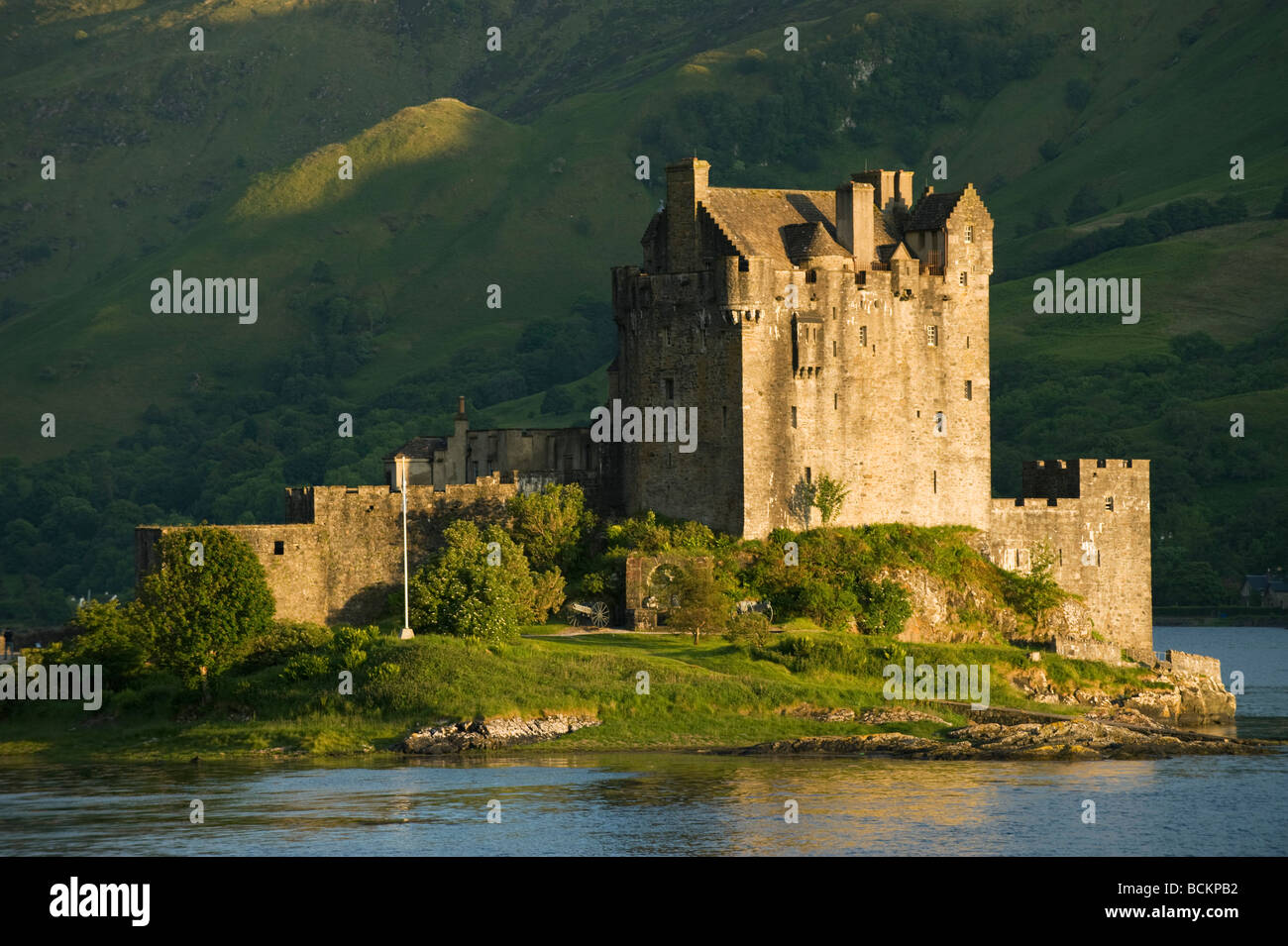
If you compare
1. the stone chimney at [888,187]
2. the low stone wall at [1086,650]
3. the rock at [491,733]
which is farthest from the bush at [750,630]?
the stone chimney at [888,187]

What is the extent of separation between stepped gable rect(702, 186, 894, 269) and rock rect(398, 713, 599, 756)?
68.4 feet

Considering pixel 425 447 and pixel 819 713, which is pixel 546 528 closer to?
pixel 425 447

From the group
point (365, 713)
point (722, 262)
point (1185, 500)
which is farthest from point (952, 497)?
point (1185, 500)

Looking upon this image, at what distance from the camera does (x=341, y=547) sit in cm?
7800

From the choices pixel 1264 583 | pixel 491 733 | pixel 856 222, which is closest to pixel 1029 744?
pixel 491 733

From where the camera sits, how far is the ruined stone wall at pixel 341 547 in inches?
3002

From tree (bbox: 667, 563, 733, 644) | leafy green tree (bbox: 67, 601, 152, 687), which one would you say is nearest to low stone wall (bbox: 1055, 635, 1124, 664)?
tree (bbox: 667, 563, 733, 644)

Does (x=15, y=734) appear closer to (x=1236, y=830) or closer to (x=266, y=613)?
(x=266, y=613)

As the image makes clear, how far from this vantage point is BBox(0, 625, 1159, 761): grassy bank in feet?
226

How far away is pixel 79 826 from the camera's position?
55312mm

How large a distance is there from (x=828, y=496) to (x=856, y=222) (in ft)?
35.5

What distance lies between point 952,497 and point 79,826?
42256 mm

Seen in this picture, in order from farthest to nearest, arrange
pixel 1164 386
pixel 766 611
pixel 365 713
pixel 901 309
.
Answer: pixel 1164 386, pixel 901 309, pixel 766 611, pixel 365 713
